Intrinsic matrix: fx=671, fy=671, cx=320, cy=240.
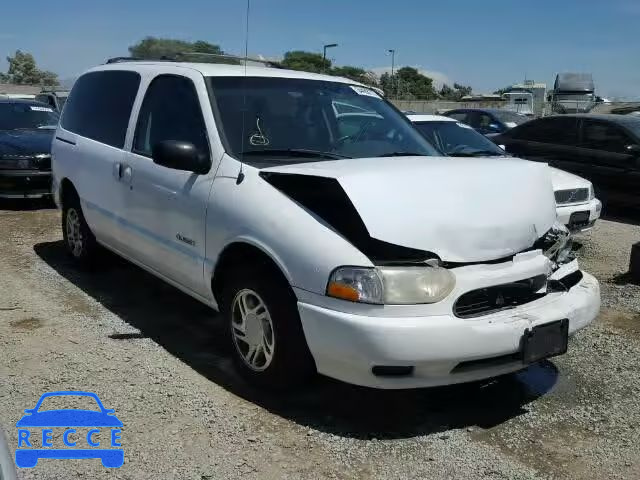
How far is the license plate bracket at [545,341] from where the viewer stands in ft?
10.8

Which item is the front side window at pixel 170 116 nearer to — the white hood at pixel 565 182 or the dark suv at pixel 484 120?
the white hood at pixel 565 182

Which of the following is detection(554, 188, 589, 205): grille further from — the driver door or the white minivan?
the driver door

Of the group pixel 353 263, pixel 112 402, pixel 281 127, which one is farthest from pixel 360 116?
pixel 112 402

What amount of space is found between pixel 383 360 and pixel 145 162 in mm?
2448

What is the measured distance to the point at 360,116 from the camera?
15.6ft

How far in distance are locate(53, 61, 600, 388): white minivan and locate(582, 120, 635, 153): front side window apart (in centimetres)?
615

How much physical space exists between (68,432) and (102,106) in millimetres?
3149

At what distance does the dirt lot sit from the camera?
10.2 feet

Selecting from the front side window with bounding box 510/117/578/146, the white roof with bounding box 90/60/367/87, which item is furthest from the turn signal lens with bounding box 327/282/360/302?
the front side window with bounding box 510/117/578/146

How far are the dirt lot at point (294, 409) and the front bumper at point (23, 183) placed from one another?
14.5 ft

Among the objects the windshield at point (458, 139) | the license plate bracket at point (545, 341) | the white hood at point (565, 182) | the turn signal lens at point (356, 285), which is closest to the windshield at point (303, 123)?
the turn signal lens at point (356, 285)

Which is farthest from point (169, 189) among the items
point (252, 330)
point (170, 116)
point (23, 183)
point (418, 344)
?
point (23, 183)

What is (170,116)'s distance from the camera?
4.61 meters

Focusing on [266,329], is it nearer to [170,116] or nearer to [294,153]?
[294,153]
